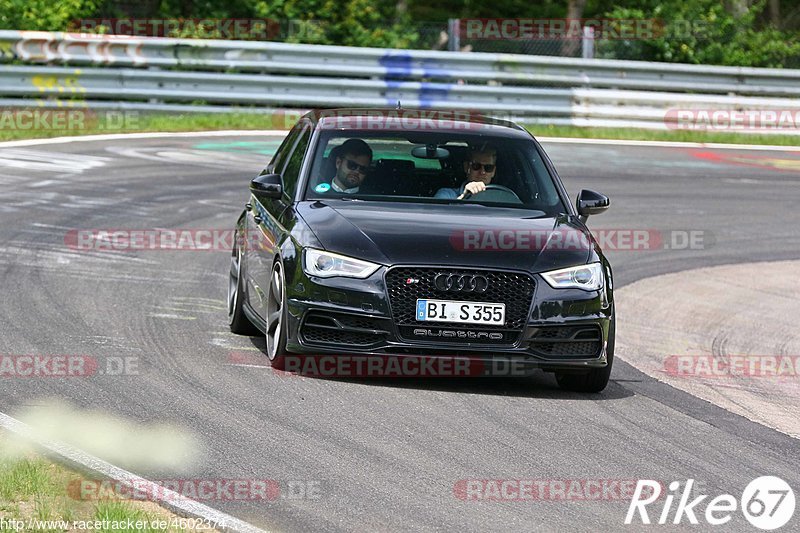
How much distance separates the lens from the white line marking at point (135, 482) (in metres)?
5.56

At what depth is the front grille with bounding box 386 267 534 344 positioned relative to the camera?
319 inches

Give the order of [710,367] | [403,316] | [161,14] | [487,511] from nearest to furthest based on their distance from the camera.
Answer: [487,511] → [403,316] → [710,367] → [161,14]

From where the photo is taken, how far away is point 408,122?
32.0ft

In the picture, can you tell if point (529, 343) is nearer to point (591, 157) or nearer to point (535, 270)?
point (535, 270)

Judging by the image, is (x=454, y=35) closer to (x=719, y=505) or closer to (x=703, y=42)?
(x=703, y=42)

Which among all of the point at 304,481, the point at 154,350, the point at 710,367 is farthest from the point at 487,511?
the point at 710,367

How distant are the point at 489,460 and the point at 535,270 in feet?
5.59

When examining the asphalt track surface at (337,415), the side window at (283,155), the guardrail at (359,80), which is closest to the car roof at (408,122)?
the side window at (283,155)

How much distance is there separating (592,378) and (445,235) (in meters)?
1.20

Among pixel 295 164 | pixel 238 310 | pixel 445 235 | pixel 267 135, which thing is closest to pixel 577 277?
pixel 445 235

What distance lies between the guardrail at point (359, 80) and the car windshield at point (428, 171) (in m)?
13.2

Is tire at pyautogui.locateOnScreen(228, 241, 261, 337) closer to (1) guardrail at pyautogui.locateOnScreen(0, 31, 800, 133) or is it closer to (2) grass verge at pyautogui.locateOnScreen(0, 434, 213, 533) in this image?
(2) grass verge at pyautogui.locateOnScreen(0, 434, 213, 533)

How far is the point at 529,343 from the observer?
8234 mm

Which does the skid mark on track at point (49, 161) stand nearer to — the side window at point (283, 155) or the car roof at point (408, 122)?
the side window at point (283, 155)
